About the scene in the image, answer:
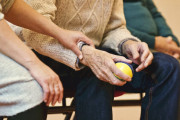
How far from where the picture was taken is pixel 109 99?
0.89 meters

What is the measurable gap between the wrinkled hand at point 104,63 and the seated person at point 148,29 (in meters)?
0.83

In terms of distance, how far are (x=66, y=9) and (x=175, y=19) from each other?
1686 millimetres

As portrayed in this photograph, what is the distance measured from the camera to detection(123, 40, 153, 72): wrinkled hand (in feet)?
2.93

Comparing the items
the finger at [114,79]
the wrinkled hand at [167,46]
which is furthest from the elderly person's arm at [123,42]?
the wrinkled hand at [167,46]

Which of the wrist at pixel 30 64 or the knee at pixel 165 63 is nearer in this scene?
the wrist at pixel 30 64

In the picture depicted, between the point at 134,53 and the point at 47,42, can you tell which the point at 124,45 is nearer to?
the point at 134,53

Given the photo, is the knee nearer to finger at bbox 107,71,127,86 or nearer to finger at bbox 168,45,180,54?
finger at bbox 107,71,127,86

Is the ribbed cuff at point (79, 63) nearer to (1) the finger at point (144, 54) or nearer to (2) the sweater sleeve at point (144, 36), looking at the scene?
(1) the finger at point (144, 54)

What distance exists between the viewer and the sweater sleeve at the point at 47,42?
0.88 m

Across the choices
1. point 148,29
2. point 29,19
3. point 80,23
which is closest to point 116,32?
point 80,23

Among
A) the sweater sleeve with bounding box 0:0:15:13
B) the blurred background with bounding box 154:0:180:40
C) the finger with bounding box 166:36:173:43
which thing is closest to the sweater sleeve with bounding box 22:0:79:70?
the sweater sleeve with bounding box 0:0:15:13

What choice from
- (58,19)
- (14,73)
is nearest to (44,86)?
(14,73)

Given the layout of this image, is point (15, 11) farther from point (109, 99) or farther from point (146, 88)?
point (146, 88)

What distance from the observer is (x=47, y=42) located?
0.90m
